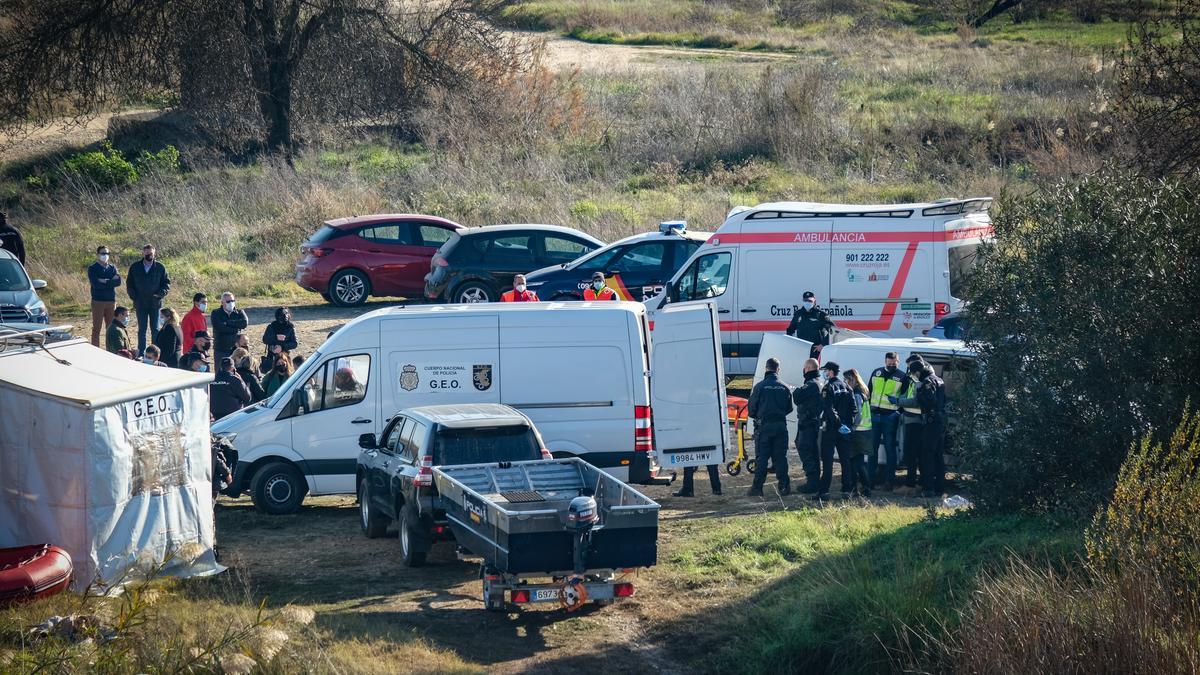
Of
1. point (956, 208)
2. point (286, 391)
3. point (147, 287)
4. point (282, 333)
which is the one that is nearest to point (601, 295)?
point (282, 333)

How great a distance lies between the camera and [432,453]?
1173 centimetres

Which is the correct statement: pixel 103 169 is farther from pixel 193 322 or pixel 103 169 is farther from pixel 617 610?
pixel 617 610

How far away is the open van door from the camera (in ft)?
46.5

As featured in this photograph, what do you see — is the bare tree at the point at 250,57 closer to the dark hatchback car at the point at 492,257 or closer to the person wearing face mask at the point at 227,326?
the dark hatchback car at the point at 492,257

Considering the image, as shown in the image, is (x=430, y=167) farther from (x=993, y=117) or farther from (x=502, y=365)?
(x=502, y=365)

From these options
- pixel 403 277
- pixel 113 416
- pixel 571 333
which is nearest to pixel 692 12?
pixel 403 277

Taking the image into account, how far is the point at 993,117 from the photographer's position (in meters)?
36.9

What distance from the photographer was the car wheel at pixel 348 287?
2422 cm

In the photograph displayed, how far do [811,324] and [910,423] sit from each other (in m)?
3.51

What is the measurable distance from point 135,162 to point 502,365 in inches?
1072

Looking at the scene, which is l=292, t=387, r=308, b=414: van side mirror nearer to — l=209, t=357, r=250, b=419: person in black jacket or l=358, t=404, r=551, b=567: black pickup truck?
l=358, t=404, r=551, b=567: black pickup truck

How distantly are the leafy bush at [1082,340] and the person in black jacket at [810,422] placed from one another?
120 inches

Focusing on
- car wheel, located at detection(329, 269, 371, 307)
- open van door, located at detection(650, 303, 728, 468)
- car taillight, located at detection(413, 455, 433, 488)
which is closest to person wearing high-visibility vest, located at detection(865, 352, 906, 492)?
open van door, located at detection(650, 303, 728, 468)

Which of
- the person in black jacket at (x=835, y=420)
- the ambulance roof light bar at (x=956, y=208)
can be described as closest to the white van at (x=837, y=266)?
the ambulance roof light bar at (x=956, y=208)
